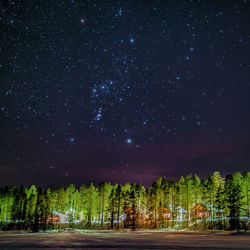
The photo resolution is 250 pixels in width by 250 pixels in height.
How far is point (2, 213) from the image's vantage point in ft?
279

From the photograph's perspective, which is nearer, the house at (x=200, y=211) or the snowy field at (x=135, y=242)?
the snowy field at (x=135, y=242)

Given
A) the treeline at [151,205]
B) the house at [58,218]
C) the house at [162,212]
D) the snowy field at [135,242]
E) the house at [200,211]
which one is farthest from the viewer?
the house at [58,218]

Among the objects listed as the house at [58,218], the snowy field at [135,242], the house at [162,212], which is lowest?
the house at [58,218]

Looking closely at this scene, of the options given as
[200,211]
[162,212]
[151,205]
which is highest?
[151,205]

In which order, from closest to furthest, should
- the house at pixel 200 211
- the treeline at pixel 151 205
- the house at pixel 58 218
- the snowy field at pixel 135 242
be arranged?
the snowy field at pixel 135 242
the treeline at pixel 151 205
the house at pixel 200 211
the house at pixel 58 218

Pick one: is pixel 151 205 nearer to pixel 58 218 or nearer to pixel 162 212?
pixel 162 212

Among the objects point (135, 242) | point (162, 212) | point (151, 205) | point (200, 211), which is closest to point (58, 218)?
point (151, 205)

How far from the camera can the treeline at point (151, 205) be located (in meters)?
52.3

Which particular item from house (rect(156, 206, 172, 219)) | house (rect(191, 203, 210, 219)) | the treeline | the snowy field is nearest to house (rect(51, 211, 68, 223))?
the treeline

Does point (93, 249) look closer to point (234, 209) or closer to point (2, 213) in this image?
point (234, 209)

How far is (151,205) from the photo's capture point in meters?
67.2

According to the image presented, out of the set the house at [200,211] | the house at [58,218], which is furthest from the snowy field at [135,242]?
the house at [58,218]

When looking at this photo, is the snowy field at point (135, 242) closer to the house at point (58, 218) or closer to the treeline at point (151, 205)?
the treeline at point (151, 205)

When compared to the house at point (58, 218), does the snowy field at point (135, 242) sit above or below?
above
